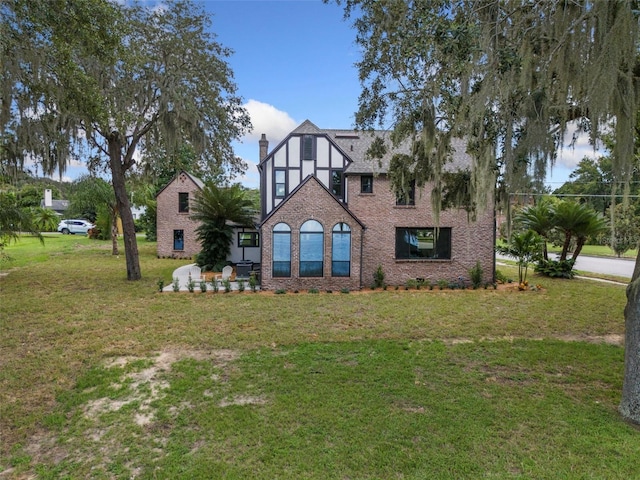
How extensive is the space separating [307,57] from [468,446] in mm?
9439

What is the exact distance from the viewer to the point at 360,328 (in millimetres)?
7918

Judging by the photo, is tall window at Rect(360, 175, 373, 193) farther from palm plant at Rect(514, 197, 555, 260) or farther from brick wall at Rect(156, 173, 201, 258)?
brick wall at Rect(156, 173, 201, 258)

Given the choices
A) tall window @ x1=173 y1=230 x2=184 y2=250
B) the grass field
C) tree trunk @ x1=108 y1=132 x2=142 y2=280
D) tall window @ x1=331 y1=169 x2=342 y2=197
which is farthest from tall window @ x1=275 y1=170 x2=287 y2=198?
tall window @ x1=173 y1=230 x2=184 y2=250

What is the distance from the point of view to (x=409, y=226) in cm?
1329

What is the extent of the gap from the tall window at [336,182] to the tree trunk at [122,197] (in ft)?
27.1

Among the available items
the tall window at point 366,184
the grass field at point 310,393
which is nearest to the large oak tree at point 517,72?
the grass field at point 310,393

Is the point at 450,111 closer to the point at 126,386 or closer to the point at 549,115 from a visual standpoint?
the point at 549,115

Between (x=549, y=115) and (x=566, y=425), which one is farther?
(x=549, y=115)

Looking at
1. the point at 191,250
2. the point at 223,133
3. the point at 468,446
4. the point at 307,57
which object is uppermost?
the point at 307,57

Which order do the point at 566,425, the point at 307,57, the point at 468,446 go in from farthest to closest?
the point at 307,57 < the point at 566,425 < the point at 468,446

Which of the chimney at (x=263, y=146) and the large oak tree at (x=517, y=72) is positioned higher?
the chimney at (x=263, y=146)

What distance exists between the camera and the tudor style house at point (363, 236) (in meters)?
12.4

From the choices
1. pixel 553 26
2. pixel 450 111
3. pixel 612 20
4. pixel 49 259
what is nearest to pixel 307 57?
pixel 450 111

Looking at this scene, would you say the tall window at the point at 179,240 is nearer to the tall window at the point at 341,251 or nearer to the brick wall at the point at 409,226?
the tall window at the point at 341,251
